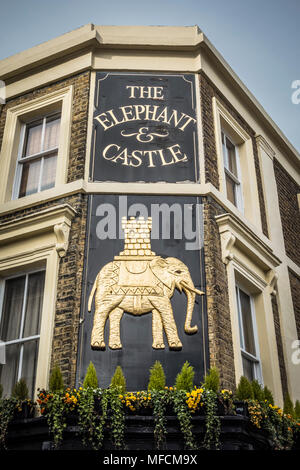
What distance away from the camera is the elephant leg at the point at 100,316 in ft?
27.3

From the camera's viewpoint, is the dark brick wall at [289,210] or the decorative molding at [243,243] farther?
the dark brick wall at [289,210]

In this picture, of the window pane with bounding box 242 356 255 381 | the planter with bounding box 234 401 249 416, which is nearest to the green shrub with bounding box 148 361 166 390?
the planter with bounding box 234 401 249 416

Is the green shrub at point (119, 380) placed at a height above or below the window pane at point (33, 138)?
below

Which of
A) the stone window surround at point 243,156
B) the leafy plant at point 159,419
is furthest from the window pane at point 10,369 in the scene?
the stone window surround at point 243,156

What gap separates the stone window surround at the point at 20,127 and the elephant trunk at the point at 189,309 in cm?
312

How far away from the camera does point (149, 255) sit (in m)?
9.05

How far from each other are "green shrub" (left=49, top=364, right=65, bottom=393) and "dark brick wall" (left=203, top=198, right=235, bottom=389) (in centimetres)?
211

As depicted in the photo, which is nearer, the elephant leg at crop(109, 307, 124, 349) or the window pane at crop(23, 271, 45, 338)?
the elephant leg at crop(109, 307, 124, 349)

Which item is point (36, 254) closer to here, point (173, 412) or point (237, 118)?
point (173, 412)

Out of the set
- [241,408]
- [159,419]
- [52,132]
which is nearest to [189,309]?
[241,408]

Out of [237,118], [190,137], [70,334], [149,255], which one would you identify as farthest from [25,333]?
[237,118]

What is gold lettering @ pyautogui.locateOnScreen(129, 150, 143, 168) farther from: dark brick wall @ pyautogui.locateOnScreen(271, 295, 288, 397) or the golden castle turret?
dark brick wall @ pyautogui.locateOnScreen(271, 295, 288, 397)

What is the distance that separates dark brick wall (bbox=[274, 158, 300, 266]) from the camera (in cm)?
1261

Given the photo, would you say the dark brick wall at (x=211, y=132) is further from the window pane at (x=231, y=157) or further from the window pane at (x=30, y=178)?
the window pane at (x=30, y=178)
